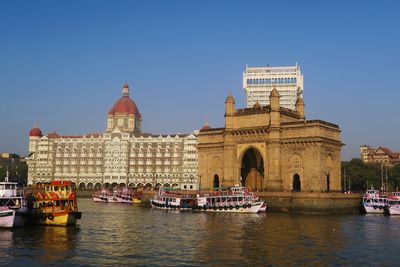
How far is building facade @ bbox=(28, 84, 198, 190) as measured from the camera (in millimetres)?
153250

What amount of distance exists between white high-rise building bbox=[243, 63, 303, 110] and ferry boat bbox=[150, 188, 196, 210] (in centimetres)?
8649

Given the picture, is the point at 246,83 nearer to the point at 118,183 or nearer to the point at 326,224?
the point at 118,183

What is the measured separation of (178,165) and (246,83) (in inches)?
1733

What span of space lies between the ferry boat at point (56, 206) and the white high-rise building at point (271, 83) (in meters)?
123

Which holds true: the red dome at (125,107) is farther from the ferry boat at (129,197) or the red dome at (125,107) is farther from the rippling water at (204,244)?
the rippling water at (204,244)

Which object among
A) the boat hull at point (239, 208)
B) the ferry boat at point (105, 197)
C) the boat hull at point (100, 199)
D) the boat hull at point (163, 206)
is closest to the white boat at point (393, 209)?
the boat hull at point (239, 208)

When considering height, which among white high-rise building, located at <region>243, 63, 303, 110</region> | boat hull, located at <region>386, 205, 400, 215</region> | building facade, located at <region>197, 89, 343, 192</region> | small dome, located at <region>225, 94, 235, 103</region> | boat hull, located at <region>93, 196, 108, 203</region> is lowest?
boat hull, located at <region>93, 196, 108, 203</region>

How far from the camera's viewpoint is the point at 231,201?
253ft

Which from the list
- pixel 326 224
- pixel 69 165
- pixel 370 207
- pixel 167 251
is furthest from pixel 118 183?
pixel 167 251

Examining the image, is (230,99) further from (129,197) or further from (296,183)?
(129,197)

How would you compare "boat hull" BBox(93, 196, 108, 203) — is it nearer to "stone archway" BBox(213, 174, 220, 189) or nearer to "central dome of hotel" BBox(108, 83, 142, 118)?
"stone archway" BBox(213, 174, 220, 189)

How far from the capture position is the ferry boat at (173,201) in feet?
282

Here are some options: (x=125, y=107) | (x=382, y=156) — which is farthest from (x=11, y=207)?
(x=382, y=156)

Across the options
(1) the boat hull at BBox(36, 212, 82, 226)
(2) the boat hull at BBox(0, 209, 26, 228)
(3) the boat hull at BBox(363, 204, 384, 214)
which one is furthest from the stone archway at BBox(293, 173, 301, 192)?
(2) the boat hull at BBox(0, 209, 26, 228)
